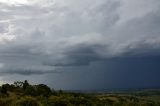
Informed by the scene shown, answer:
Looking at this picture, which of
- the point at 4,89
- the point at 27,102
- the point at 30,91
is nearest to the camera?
the point at 27,102

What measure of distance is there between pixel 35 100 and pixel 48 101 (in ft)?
8.44

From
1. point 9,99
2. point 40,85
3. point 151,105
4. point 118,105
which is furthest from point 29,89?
point 151,105

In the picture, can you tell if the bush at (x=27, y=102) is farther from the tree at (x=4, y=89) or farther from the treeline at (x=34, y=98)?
the tree at (x=4, y=89)

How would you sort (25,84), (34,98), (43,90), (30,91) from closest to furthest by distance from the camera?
(34,98), (30,91), (43,90), (25,84)

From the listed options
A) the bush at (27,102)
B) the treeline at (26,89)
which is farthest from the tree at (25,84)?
the bush at (27,102)

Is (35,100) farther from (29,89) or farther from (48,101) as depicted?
(29,89)

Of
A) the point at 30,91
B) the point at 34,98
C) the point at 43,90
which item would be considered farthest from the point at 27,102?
the point at 43,90

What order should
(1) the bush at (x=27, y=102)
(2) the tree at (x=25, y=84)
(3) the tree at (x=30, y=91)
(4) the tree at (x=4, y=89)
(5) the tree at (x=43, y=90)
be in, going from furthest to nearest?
(2) the tree at (x=25, y=84) < (4) the tree at (x=4, y=89) < (5) the tree at (x=43, y=90) < (3) the tree at (x=30, y=91) < (1) the bush at (x=27, y=102)

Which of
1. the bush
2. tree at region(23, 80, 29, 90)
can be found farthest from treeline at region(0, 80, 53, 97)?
the bush

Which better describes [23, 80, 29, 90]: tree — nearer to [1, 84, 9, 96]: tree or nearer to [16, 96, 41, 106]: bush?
[1, 84, 9, 96]: tree

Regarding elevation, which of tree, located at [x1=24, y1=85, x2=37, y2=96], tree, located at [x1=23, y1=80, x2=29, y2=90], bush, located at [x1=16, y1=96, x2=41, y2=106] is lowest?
bush, located at [x1=16, y1=96, x2=41, y2=106]

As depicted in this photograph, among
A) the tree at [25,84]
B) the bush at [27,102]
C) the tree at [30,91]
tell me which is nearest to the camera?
the bush at [27,102]

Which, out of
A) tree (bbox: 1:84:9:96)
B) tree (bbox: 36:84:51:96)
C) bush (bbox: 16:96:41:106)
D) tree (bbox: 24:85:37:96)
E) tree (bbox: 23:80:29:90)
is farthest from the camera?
tree (bbox: 23:80:29:90)

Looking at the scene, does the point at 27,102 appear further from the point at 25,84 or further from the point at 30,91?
the point at 25,84
